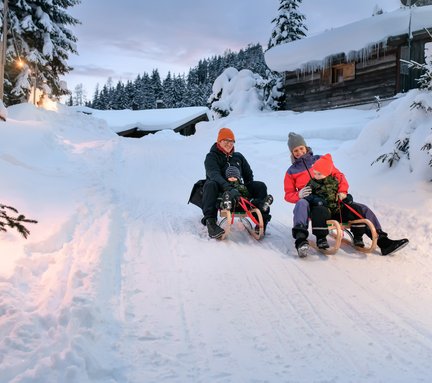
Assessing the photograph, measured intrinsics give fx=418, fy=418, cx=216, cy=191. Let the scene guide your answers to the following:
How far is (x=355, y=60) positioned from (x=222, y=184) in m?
14.7

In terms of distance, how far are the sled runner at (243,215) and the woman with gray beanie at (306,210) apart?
462 mm

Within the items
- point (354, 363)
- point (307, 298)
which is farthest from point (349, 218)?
point (354, 363)

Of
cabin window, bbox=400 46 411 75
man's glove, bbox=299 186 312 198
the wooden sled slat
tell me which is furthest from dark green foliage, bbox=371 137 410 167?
cabin window, bbox=400 46 411 75

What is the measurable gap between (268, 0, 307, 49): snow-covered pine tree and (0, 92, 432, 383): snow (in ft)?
62.3

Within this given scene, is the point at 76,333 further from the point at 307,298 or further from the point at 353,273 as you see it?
the point at 353,273

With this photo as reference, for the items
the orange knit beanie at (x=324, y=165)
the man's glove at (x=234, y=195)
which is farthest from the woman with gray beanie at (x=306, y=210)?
the man's glove at (x=234, y=195)

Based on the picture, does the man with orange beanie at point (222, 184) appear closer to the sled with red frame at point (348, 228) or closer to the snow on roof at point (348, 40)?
the sled with red frame at point (348, 228)

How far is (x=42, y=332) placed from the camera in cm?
254

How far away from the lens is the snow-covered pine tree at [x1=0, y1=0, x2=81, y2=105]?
17.3 meters

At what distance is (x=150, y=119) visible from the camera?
38.1 m

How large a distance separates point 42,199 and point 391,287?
4832 millimetres

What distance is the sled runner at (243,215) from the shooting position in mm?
4992

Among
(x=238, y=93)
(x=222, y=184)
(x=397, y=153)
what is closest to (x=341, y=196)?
(x=222, y=184)

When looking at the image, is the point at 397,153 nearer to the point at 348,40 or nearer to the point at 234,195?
the point at 234,195
